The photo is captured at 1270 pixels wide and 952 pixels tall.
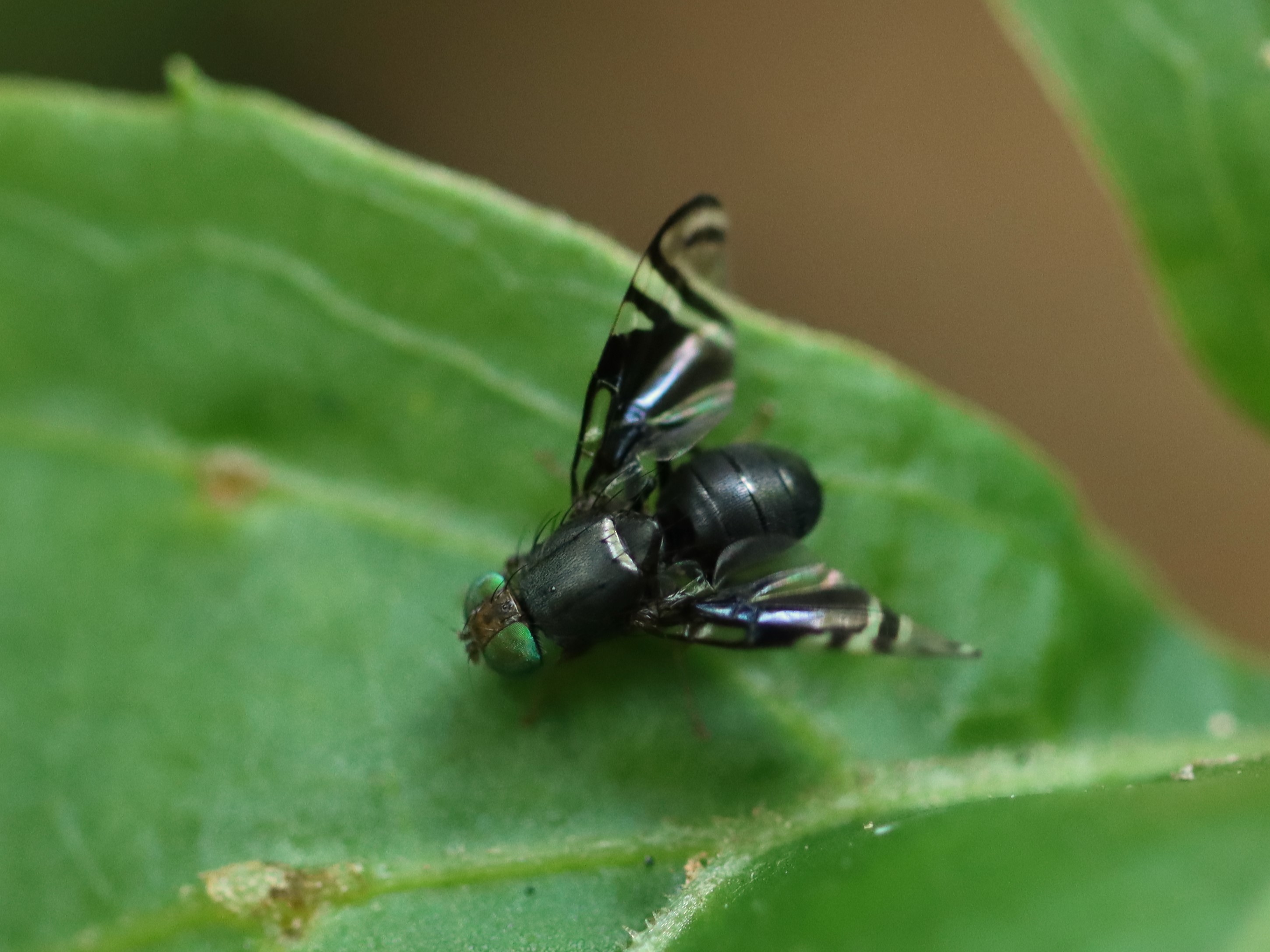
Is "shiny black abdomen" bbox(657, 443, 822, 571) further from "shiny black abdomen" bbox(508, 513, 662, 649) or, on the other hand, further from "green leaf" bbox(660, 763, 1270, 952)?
"green leaf" bbox(660, 763, 1270, 952)

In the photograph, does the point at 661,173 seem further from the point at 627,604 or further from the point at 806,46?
the point at 627,604

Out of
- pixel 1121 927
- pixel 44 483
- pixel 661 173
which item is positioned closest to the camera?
pixel 1121 927

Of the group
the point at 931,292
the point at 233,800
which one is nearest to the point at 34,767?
the point at 233,800

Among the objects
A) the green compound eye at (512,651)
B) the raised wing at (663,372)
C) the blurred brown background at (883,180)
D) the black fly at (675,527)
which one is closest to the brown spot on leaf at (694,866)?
the black fly at (675,527)

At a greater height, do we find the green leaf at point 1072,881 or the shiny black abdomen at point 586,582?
the green leaf at point 1072,881

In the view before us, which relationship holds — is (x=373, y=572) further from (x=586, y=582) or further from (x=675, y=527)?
(x=675, y=527)

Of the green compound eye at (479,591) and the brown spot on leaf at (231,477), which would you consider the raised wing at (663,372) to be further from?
the brown spot on leaf at (231,477)

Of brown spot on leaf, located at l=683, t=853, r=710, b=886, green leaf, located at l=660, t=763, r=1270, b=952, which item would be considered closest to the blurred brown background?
brown spot on leaf, located at l=683, t=853, r=710, b=886
